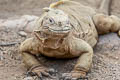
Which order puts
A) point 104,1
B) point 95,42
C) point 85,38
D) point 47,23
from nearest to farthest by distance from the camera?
point 47,23 < point 85,38 < point 95,42 < point 104,1

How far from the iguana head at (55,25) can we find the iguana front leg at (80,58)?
70 cm

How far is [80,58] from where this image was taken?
23.5 ft

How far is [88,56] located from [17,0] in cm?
708

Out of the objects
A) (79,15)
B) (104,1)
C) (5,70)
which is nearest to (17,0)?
(104,1)

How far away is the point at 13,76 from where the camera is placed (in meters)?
7.06

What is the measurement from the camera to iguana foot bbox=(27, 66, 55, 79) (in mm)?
7039

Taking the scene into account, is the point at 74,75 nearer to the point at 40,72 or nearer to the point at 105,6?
the point at 40,72

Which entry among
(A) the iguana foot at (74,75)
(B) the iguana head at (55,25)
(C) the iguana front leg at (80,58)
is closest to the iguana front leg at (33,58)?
(A) the iguana foot at (74,75)

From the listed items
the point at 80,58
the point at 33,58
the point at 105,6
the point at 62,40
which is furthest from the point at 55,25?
the point at 105,6

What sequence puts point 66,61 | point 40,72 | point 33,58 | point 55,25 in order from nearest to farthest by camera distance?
1. point 55,25
2. point 40,72
3. point 33,58
4. point 66,61

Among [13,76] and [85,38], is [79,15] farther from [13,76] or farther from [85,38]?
[13,76]

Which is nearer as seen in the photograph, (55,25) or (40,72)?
(55,25)

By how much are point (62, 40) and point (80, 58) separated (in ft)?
2.01

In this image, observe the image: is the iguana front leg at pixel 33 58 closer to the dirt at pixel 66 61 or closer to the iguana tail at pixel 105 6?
the dirt at pixel 66 61
